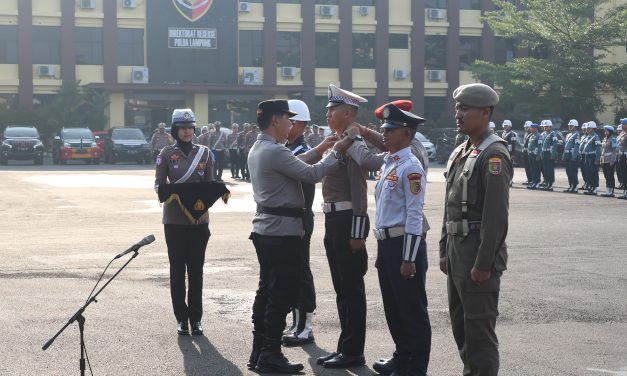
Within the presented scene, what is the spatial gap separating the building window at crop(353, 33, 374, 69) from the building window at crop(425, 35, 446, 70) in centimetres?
358

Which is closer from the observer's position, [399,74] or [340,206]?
[340,206]

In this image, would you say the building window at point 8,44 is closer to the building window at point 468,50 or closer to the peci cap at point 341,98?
the building window at point 468,50

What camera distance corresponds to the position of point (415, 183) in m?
7.31

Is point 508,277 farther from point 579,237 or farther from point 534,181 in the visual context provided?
point 534,181

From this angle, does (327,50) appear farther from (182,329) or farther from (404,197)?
(404,197)

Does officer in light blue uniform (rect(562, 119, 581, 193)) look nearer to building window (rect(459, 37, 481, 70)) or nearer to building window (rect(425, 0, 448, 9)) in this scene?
building window (rect(425, 0, 448, 9))

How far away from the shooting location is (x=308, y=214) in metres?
8.98

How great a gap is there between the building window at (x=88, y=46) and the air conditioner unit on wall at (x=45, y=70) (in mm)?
1570

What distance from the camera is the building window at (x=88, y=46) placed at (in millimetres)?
58469

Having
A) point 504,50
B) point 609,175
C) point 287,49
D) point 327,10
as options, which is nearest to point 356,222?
point 609,175

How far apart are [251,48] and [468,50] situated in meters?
13.8

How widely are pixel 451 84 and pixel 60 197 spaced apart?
4290 centimetres

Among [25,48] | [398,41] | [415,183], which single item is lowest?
[415,183]

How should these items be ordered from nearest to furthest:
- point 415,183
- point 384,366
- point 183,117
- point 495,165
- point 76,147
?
point 495,165, point 415,183, point 384,366, point 183,117, point 76,147
